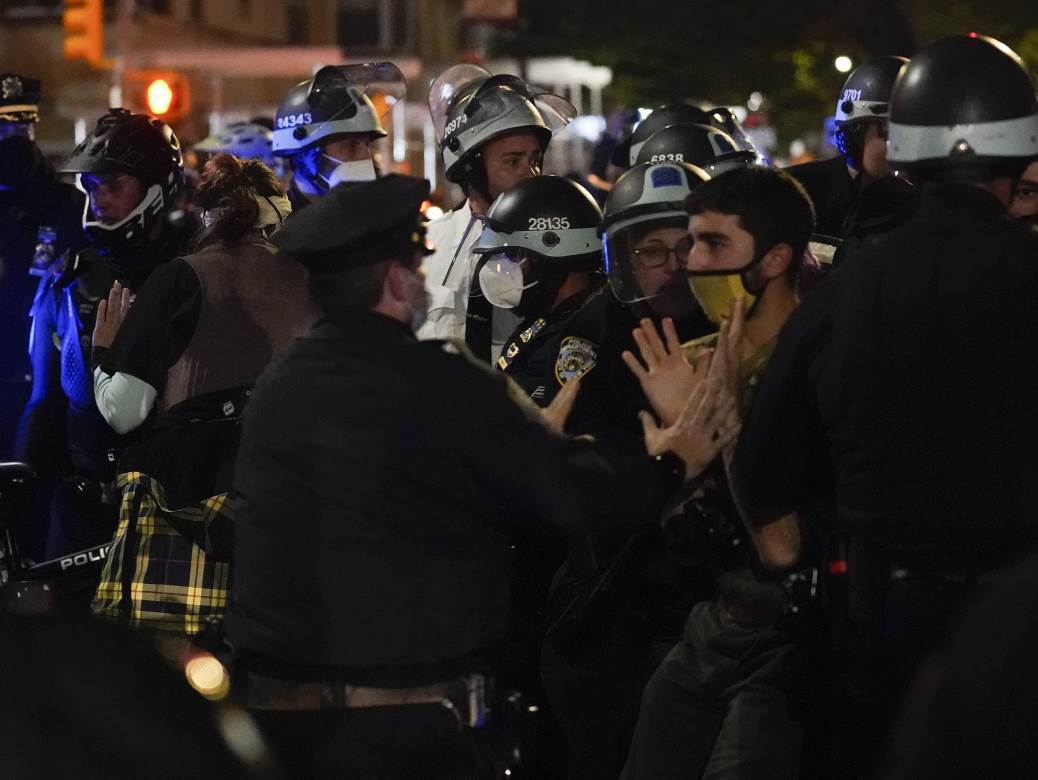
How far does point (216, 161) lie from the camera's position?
21.9ft

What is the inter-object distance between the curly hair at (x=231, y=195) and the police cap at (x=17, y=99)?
2651 mm

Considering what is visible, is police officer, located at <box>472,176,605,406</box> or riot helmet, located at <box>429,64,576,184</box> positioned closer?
police officer, located at <box>472,176,605,406</box>

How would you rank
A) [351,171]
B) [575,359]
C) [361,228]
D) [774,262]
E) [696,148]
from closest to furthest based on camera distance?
[361,228], [774,262], [575,359], [696,148], [351,171]

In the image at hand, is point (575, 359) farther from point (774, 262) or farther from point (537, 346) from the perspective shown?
point (774, 262)

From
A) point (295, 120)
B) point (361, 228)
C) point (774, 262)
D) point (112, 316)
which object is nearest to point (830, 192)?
point (295, 120)

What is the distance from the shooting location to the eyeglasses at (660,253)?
18.7 ft

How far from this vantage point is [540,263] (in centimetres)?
635

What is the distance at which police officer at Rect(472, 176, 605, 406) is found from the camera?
634cm

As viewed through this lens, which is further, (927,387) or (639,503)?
(639,503)

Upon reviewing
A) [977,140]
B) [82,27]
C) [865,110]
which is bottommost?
[82,27]

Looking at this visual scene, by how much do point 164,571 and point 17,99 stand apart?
12.4 feet

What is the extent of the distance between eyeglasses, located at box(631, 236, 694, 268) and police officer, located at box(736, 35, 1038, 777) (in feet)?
3.92

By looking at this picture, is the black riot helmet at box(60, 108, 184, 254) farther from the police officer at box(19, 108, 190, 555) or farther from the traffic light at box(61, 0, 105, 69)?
the traffic light at box(61, 0, 105, 69)

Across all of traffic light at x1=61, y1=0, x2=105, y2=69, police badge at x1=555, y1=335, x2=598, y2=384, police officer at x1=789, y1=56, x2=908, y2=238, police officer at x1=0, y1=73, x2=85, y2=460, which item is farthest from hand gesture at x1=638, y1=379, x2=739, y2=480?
traffic light at x1=61, y1=0, x2=105, y2=69
